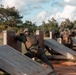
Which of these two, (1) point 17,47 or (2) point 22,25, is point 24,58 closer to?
(1) point 17,47

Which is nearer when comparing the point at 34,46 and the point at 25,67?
the point at 25,67

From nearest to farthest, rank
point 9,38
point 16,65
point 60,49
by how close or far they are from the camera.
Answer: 1. point 16,65
2. point 9,38
3. point 60,49

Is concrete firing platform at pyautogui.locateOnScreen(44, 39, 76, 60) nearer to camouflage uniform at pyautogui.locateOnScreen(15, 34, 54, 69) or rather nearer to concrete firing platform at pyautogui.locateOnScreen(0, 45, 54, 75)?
camouflage uniform at pyautogui.locateOnScreen(15, 34, 54, 69)

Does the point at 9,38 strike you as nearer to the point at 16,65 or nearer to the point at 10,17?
the point at 16,65

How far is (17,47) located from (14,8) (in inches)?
1845

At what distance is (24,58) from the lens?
8.55 metres

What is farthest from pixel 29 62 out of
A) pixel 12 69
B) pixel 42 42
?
pixel 42 42

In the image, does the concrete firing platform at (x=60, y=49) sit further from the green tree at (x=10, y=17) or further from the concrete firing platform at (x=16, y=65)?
the green tree at (x=10, y=17)

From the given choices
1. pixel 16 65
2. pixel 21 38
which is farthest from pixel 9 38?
pixel 16 65

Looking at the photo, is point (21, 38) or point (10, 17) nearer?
point (21, 38)

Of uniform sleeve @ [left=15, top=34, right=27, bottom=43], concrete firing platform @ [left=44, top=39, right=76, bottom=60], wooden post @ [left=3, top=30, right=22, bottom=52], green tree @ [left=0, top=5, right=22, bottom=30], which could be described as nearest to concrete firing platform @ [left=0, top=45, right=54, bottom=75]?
wooden post @ [left=3, top=30, right=22, bottom=52]

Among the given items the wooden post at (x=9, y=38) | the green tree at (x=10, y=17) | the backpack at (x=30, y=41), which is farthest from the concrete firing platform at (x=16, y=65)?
the green tree at (x=10, y=17)

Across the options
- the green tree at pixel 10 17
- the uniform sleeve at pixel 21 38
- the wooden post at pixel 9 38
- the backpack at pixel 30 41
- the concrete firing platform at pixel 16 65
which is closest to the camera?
the concrete firing platform at pixel 16 65

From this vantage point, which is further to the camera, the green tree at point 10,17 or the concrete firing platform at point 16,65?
the green tree at point 10,17
